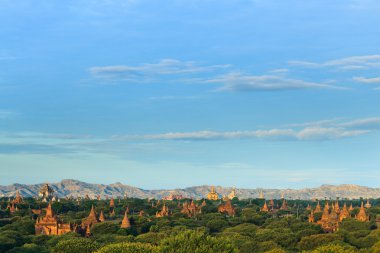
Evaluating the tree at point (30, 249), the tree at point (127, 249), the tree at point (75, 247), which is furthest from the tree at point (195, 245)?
the tree at point (30, 249)

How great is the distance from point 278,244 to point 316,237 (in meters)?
9.52

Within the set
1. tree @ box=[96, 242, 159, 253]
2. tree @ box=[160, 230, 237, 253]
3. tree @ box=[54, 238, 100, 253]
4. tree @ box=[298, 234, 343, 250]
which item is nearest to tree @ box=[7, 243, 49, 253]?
tree @ box=[54, 238, 100, 253]

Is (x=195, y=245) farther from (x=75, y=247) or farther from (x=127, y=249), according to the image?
(x=75, y=247)

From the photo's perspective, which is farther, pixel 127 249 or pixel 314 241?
pixel 314 241

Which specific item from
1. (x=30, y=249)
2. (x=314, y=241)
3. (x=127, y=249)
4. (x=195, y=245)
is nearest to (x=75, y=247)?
(x=30, y=249)

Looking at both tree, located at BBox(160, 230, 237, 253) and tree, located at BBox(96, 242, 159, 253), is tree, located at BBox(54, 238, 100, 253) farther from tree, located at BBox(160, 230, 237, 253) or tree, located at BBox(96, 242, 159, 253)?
tree, located at BBox(160, 230, 237, 253)

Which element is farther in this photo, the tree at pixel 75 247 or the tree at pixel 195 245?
the tree at pixel 75 247

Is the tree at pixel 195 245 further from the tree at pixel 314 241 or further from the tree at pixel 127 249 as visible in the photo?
the tree at pixel 314 241

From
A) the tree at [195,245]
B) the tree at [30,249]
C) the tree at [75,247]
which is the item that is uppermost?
the tree at [195,245]

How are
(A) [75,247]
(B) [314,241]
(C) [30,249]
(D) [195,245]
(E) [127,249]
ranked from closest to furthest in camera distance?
1. (D) [195,245]
2. (E) [127,249]
3. (A) [75,247]
4. (C) [30,249]
5. (B) [314,241]

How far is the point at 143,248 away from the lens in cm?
12506

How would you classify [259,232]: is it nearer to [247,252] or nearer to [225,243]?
[247,252]

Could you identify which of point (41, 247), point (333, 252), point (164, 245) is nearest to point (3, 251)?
point (41, 247)

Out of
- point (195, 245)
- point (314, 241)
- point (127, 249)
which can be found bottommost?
point (127, 249)
